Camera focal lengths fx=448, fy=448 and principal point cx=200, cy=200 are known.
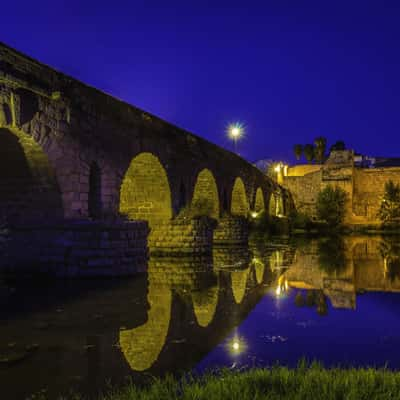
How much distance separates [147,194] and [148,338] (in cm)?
1148

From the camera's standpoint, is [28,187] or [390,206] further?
[390,206]

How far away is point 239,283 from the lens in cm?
1046

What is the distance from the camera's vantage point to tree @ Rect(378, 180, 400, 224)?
153 feet

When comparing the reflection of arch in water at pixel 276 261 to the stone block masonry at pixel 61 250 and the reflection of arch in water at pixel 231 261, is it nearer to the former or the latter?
the reflection of arch in water at pixel 231 261

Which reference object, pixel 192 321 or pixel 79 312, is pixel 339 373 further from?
pixel 79 312

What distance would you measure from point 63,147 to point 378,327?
313 inches

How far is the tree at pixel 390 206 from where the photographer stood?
46.5 metres

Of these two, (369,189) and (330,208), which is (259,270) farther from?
(369,189)

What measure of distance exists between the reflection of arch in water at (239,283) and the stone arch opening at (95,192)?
404cm

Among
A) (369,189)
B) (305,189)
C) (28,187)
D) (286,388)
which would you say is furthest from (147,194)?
(305,189)

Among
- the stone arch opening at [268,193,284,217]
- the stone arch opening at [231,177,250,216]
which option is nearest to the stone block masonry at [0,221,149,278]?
the stone arch opening at [231,177,250,216]

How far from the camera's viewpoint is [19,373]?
14.1ft

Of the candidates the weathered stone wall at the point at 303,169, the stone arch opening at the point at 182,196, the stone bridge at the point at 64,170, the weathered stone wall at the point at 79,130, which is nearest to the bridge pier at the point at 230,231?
the stone arch opening at the point at 182,196

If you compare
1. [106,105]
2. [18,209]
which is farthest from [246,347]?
[106,105]
